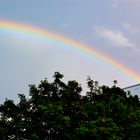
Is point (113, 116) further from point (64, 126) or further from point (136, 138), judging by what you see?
point (64, 126)

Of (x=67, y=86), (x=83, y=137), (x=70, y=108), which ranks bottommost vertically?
(x=83, y=137)

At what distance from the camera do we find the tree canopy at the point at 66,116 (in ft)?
84.9

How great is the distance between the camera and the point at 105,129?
85.6 ft

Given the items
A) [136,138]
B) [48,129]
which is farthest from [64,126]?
[136,138]

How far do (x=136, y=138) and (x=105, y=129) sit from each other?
11.0ft

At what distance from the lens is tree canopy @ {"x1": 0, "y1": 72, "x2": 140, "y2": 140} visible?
84.9 feet

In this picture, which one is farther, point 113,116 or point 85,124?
point 113,116

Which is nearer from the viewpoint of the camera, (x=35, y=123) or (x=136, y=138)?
(x=35, y=123)

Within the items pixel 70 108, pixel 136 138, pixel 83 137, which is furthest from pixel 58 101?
pixel 136 138

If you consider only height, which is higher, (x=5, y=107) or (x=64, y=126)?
(x=5, y=107)

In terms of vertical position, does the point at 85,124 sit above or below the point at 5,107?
below

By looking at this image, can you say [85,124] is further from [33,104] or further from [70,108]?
[33,104]

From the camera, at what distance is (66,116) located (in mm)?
25719

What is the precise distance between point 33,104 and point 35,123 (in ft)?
5.63
